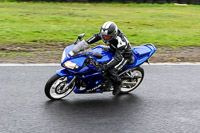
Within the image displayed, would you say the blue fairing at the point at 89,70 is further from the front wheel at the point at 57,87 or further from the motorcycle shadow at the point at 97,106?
the motorcycle shadow at the point at 97,106

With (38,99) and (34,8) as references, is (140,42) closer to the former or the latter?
(38,99)

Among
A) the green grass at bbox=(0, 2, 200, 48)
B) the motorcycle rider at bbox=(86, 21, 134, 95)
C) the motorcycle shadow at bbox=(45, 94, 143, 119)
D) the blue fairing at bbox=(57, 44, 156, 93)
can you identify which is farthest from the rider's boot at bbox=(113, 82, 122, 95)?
the green grass at bbox=(0, 2, 200, 48)

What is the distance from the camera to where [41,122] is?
5375 millimetres

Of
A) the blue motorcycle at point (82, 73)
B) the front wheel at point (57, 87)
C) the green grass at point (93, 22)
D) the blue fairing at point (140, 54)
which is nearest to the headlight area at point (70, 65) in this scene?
the blue motorcycle at point (82, 73)

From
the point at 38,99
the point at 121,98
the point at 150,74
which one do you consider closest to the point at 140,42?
the point at 150,74

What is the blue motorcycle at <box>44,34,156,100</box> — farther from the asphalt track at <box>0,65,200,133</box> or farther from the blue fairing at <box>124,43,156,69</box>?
the asphalt track at <box>0,65,200,133</box>

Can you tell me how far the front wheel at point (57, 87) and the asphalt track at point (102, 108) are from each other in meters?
0.13

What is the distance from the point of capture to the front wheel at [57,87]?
5996 mm

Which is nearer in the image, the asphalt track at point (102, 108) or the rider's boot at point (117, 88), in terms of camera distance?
the asphalt track at point (102, 108)

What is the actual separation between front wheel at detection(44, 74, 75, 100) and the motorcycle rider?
0.64 metres

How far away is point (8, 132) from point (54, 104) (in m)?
1.28

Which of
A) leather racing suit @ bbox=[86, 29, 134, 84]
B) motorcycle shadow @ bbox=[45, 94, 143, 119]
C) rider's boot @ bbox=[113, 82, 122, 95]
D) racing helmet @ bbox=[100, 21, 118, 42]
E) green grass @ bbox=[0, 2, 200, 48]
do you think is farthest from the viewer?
green grass @ bbox=[0, 2, 200, 48]

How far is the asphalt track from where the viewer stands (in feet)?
17.2

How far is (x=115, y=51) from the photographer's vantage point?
6293 millimetres
